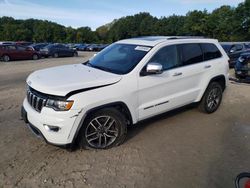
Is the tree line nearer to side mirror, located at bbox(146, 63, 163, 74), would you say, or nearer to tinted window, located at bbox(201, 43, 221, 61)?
tinted window, located at bbox(201, 43, 221, 61)

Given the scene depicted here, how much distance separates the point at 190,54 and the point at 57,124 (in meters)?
3.09

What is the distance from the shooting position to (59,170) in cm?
356

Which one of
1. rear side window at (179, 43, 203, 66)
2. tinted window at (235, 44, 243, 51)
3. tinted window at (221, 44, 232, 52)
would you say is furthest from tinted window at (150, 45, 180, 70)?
tinted window at (235, 44, 243, 51)

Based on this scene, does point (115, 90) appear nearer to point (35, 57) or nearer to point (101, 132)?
point (101, 132)

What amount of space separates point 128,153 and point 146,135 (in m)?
0.79

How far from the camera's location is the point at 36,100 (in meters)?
3.82

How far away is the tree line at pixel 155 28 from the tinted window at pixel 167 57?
6235cm

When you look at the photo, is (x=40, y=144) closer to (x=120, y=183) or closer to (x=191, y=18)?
(x=120, y=183)

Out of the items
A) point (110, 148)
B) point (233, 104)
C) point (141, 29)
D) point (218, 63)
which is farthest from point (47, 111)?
point (141, 29)

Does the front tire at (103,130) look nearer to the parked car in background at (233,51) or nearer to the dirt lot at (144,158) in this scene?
the dirt lot at (144,158)

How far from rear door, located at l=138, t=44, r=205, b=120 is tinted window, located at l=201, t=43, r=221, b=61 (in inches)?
7.0

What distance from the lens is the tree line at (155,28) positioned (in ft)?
213

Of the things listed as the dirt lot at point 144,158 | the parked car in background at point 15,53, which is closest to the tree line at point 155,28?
the parked car in background at point 15,53

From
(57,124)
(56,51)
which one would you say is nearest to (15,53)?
(56,51)
